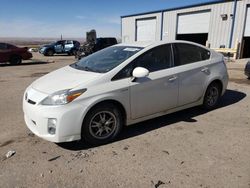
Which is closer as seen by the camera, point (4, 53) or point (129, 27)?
point (4, 53)

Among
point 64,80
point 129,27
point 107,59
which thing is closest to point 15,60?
point 107,59

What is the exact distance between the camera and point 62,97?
12.3 feet

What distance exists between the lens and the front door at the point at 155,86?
4359mm

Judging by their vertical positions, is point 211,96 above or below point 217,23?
below

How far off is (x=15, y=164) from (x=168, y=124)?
109 inches

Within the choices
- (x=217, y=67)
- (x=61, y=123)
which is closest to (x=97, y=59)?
(x=61, y=123)

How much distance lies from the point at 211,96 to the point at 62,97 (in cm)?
352

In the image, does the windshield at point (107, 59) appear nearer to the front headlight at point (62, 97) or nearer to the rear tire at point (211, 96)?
the front headlight at point (62, 97)

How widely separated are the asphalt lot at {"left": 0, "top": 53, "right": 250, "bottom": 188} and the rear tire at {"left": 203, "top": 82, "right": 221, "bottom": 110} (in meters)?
0.44

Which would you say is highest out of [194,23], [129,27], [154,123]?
[194,23]

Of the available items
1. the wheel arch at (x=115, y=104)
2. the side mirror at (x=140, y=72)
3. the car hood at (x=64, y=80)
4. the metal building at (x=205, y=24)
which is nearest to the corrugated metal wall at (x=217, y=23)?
the metal building at (x=205, y=24)

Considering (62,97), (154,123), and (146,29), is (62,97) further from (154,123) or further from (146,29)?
(146,29)

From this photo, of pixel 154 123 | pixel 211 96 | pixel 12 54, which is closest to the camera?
pixel 154 123

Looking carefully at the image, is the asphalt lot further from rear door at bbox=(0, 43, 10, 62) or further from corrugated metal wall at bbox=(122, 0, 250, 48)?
corrugated metal wall at bbox=(122, 0, 250, 48)
